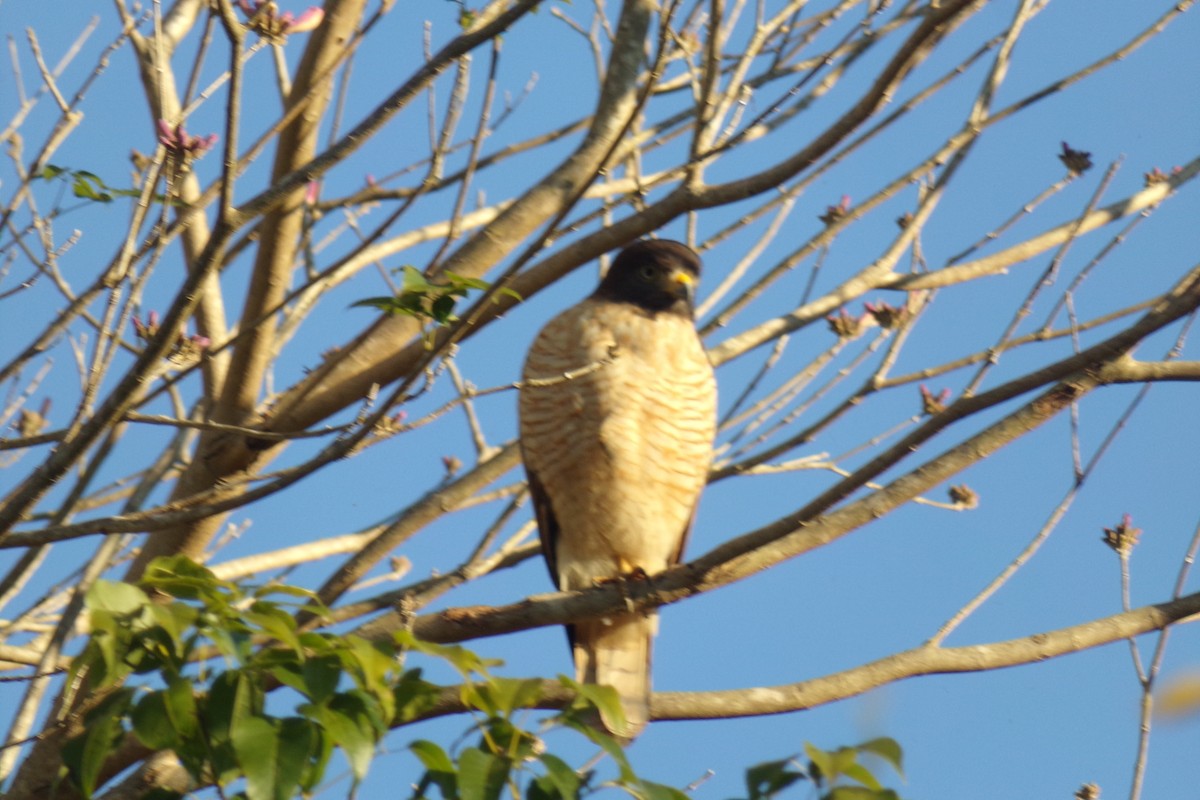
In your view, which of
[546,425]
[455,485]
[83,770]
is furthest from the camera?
[546,425]

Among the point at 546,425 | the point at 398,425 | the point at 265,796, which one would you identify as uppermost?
the point at 546,425

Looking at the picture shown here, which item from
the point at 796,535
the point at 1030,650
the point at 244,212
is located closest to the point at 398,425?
the point at 244,212

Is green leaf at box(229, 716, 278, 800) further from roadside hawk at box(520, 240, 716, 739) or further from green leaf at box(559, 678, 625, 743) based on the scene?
roadside hawk at box(520, 240, 716, 739)

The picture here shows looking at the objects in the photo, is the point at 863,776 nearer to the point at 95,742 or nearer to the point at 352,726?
the point at 352,726

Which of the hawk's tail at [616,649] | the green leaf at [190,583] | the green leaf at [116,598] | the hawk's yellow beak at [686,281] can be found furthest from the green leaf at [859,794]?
the hawk's yellow beak at [686,281]

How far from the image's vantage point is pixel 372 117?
130 inches

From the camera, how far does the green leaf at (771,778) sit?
93.8 inches

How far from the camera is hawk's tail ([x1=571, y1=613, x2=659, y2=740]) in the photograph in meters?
5.43

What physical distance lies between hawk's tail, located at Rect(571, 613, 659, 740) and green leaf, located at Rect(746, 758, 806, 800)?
3014 mm

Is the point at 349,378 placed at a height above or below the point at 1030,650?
above

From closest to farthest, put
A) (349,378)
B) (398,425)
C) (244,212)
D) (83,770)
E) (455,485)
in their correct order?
(83,770) < (244,212) < (398,425) < (349,378) < (455,485)

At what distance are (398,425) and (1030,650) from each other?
170 centimetres

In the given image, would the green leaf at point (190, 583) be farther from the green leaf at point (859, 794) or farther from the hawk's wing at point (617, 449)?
the hawk's wing at point (617, 449)

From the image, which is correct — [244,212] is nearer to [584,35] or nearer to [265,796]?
[265,796]
